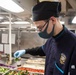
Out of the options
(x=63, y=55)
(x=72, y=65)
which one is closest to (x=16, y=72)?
(x=63, y=55)

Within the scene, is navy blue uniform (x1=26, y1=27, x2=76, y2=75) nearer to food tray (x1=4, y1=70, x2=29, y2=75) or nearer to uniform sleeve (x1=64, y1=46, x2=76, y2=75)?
uniform sleeve (x1=64, y1=46, x2=76, y2=75)

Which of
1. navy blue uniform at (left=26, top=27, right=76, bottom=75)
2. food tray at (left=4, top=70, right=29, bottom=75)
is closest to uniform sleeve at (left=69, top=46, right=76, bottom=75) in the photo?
navy blue uniform at (left=26, top=27, right=76, bottom=75)

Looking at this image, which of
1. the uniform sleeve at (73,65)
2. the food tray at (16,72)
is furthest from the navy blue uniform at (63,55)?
the food tray at (16,72)

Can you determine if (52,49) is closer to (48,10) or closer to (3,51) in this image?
(48,10)

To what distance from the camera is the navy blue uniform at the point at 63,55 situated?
1434 mm

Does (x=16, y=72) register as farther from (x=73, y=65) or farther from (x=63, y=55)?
(x=73, y=65)

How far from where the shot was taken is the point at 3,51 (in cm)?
438

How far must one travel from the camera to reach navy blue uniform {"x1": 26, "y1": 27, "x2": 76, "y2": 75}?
1.43 metres

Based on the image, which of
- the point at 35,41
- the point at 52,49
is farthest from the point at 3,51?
the point at 52,49

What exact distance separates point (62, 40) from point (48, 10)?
1.14 ft

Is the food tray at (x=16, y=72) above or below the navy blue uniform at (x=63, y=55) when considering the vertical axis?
below

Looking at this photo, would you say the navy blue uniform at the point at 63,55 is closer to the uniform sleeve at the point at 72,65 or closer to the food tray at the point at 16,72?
the uniform sleeve at the point at 72,65

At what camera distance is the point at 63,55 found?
1514 mm

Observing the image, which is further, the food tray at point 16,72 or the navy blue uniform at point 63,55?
the food tray at point 16,72
